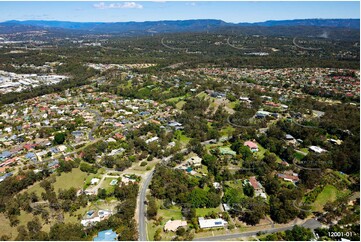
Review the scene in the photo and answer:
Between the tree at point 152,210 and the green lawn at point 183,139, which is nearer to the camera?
the tree at point 152,210

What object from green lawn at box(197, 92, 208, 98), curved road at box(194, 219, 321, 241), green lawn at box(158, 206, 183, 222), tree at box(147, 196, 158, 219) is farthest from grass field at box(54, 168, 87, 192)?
green lawn at box(197, 92, 208, 98)

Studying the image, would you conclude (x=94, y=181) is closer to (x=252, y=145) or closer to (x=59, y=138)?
(x=59, y=138)

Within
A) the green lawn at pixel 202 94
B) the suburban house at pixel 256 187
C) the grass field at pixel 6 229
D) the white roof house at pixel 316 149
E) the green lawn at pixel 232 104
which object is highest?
the green lawn at pixel 202 94

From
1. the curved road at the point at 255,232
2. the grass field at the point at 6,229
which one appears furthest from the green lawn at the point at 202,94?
the grass field at the point at 6,229

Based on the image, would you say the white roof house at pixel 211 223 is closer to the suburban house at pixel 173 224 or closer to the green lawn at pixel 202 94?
the suburban house at pixel 173 224

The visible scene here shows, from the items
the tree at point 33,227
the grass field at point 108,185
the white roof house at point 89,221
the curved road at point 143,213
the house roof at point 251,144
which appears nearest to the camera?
the curved road at point 143,213

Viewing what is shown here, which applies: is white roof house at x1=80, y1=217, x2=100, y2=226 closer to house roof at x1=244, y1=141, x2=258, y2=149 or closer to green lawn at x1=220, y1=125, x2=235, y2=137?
house roof at x1=244, y1=141, x2=258, y2=149
